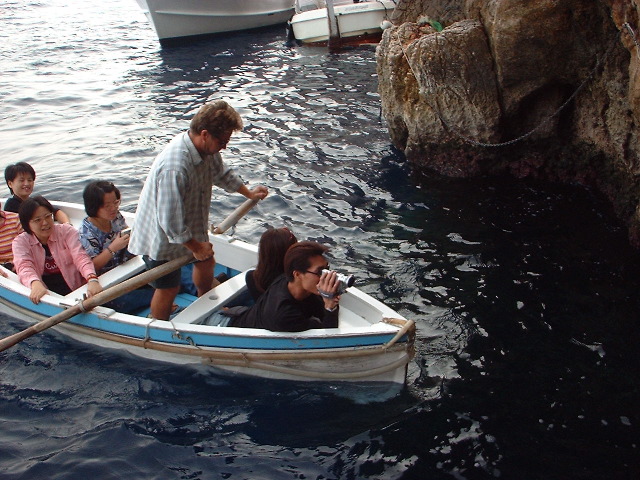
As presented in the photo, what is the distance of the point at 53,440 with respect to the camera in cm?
596

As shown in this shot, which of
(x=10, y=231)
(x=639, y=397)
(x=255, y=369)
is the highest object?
(x=10, y=231)

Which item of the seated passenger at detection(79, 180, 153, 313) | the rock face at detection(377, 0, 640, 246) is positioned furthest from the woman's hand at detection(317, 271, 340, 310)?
the rock face at detection(377, 0, 640, 246)

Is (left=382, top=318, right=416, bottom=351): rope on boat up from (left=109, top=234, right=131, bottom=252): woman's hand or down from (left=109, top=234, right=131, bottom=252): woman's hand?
down

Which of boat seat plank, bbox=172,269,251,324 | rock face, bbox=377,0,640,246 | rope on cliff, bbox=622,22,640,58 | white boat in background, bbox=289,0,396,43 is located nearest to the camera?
boat seat plank, bbox=172,269,251,324

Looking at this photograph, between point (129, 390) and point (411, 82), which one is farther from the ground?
point (411, 82)

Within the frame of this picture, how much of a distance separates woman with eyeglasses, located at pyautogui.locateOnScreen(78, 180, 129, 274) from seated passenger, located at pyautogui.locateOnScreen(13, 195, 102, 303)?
0.68 ft

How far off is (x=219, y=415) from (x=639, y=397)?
158 inches

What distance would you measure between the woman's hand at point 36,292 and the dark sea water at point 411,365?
0.70m

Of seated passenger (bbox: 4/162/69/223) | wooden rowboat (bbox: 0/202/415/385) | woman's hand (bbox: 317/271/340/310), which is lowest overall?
wooden rowboat (bbox: 0/202/415/385)

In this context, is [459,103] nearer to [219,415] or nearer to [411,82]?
[411,82]

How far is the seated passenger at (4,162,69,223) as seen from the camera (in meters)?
7.85

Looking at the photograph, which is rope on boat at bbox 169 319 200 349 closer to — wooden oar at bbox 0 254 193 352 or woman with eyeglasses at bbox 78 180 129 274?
wooden oar at bbox 0 254 193 352

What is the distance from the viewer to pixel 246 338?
6.05m

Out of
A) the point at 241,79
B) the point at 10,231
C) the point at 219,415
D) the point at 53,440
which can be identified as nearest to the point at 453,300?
the point at 219,415
